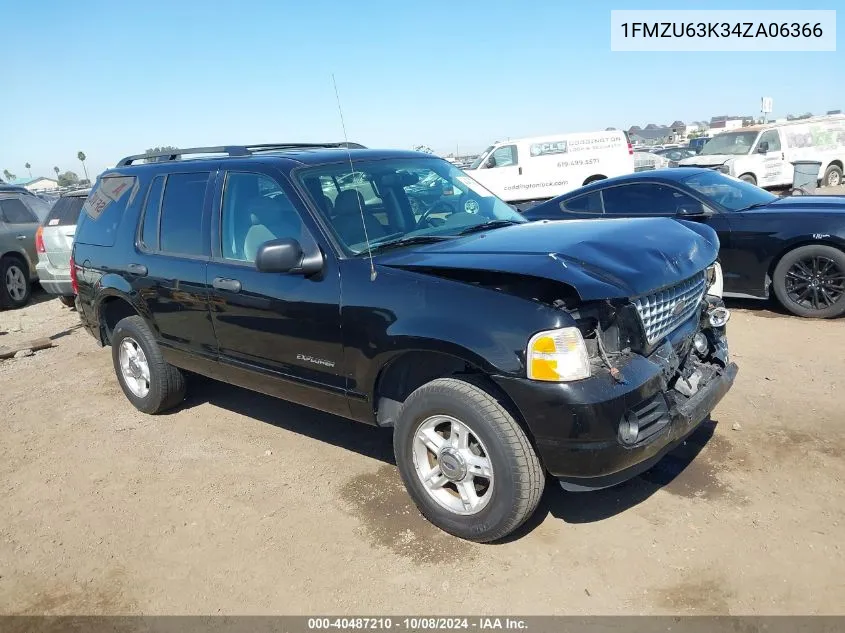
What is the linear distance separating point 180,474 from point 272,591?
161cm

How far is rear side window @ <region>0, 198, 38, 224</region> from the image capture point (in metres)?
11.1

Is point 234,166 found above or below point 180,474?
above

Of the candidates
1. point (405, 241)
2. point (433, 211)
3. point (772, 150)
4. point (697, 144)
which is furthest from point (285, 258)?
point (697, 144)

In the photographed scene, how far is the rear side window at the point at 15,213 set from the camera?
11109 mm

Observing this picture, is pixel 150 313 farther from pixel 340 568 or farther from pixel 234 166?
pixel 340 568

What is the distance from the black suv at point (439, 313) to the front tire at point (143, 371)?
227 mm

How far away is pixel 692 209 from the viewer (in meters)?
7.33

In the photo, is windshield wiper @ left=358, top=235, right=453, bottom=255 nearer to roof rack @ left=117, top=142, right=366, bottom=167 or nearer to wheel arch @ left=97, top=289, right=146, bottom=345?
roof rack @ left=117, top=142, right=366, bottom=167

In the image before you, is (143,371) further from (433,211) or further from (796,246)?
(796,246)

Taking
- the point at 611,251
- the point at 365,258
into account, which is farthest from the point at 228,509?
the point at 611,251

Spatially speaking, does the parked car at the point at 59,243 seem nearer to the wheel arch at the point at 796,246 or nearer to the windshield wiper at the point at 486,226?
the windshield wiper at the point at 486,226

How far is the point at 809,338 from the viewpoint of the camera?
241 inches

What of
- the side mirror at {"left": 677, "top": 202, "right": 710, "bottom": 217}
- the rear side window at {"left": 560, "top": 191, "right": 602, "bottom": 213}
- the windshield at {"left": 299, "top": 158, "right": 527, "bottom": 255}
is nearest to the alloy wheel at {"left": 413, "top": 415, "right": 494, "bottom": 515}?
the windshield at {"left": 299, "top": 158, "right": 527, "bottom": 255}

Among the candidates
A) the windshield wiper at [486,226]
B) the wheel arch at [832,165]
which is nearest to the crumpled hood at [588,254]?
the windshield wiper at [486,226]
